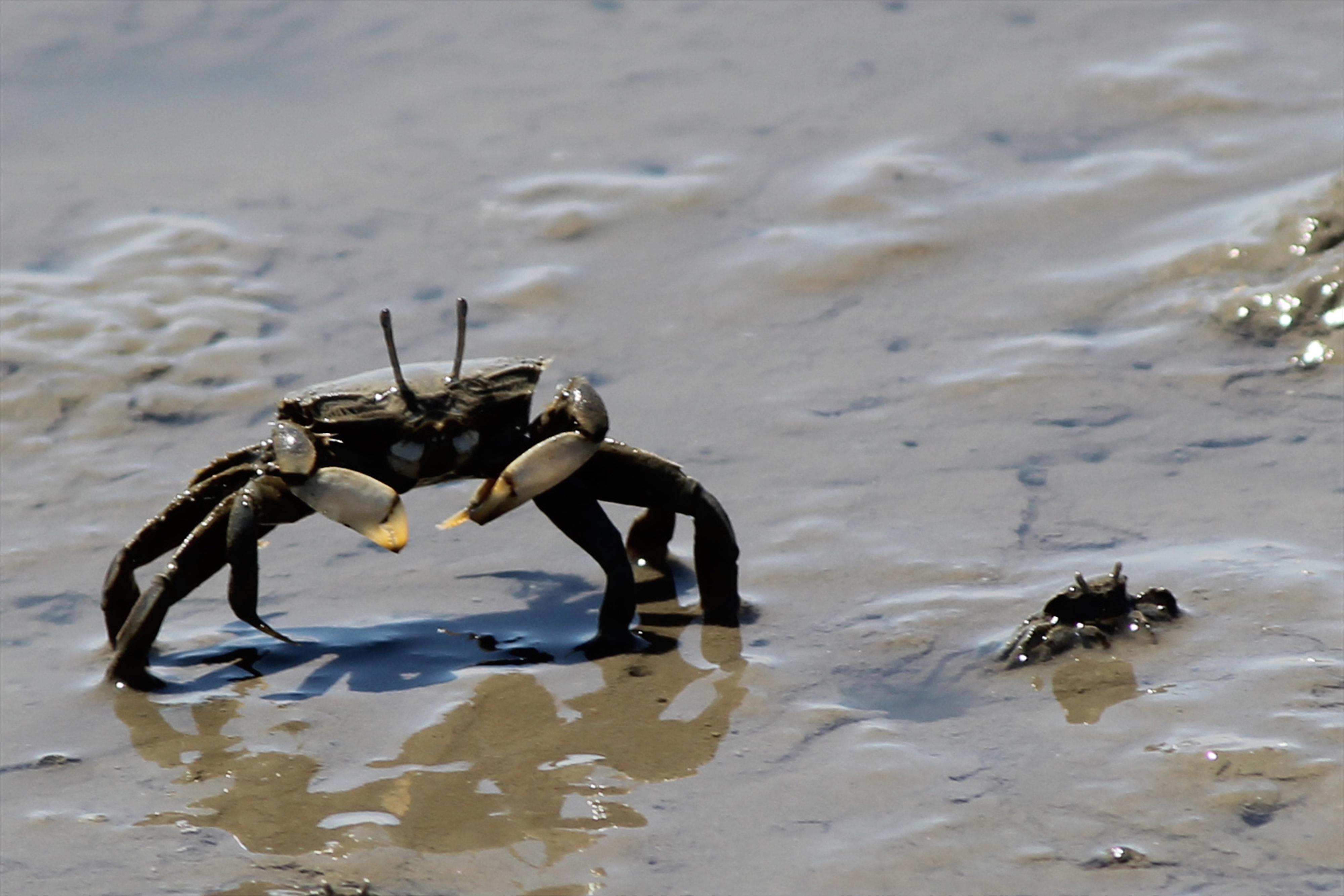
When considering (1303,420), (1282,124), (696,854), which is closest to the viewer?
(696,854)

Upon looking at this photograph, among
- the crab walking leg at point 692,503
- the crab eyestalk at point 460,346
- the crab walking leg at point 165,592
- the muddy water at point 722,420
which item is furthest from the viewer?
the crab walking leg at point 692,503

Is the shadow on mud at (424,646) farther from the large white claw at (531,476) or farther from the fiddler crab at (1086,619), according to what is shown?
the fiddler crab at (1086,619)

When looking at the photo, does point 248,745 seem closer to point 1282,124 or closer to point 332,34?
point 1282,124

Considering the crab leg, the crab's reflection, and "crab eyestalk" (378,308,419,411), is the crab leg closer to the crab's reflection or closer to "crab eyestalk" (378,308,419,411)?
"crab eyestalk" (378,308,419,411)

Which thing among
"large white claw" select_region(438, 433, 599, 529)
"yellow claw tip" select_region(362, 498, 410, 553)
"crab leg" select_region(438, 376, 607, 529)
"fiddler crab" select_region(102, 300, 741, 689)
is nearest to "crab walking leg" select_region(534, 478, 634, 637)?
"fiddler crab" select_region(102, 300, 741, 689)

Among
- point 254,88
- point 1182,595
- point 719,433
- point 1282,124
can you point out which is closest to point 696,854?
point 1182,595

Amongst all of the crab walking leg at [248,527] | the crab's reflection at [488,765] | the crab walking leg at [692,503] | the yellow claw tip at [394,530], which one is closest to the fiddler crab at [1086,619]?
the crab's reflection at [488,765]
